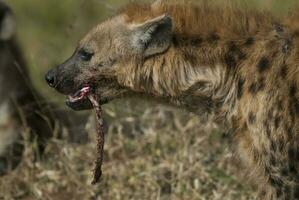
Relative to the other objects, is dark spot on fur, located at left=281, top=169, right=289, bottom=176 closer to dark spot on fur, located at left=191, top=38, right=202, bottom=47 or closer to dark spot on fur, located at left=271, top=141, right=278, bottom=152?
dark spot on fur, located at left=271, top=141, right=278, bottom=152

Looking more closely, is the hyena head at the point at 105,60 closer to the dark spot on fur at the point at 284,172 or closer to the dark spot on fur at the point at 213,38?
the dark spot on fur at the point at 213,38

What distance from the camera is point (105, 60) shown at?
17.2 ft

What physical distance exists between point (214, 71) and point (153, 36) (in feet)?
1.16

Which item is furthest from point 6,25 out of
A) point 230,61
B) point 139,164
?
point 230,61

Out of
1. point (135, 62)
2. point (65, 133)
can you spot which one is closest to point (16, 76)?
point (65, 133)

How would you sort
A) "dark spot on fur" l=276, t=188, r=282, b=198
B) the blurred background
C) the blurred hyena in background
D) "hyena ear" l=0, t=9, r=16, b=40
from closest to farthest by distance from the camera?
1. "dark spot on fur" l=276, t=188, r=282, b=198
2. the blurred background
3. the blurred hyena in background
4. "hyena ear" l=0, t=9, r=16, b=40

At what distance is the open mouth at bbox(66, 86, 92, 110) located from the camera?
532 centimetres

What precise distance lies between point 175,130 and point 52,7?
4952 millimetres

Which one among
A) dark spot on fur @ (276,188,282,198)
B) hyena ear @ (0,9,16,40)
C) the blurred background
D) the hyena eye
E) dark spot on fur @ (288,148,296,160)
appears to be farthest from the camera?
hyena ear @ (0,9,16,40)

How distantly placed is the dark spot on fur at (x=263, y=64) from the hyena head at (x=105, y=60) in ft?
1.60

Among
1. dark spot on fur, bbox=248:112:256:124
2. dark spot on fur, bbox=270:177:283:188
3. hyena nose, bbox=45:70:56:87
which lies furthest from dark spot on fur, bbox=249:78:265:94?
hyena nose, bbox=45:70:56:87

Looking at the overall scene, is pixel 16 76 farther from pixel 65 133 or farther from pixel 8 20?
pixel 65 133

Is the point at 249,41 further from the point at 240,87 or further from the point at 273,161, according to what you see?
the point at 273,161

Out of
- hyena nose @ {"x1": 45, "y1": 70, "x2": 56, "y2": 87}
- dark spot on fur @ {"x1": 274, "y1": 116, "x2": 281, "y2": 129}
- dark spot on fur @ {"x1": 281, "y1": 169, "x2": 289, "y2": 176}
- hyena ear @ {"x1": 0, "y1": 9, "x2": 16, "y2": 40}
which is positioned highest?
hyena nose @ {"x1": 45, "y1": 70, "x2": 56, "y2": 87}
